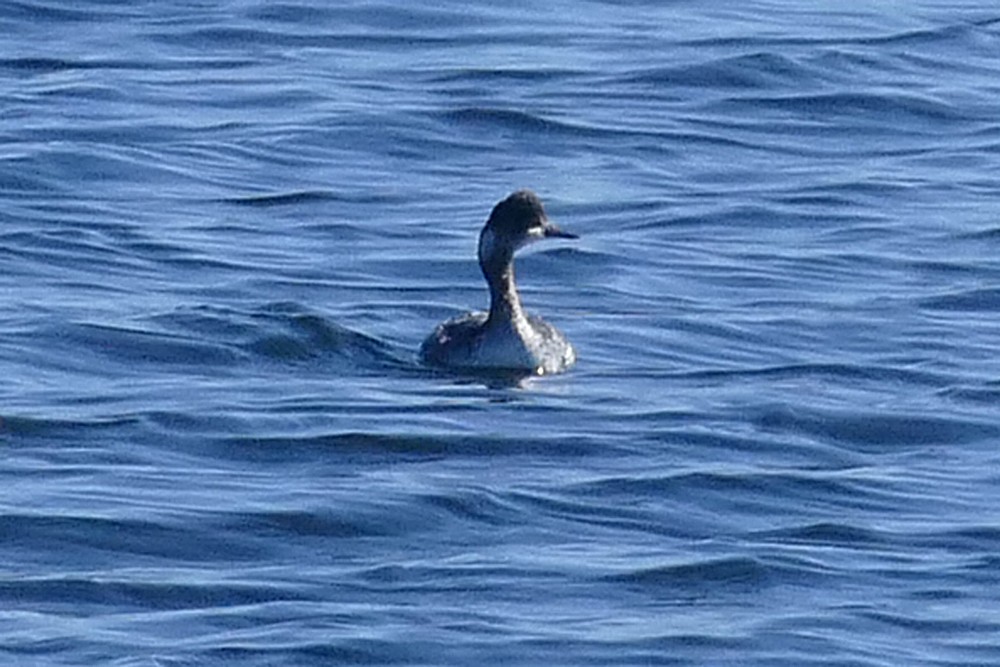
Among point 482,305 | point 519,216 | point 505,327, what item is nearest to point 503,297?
point 505,327

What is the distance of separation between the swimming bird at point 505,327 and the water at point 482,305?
0.15 meters

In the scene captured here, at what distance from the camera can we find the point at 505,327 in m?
19.3

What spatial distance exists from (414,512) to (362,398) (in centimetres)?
249

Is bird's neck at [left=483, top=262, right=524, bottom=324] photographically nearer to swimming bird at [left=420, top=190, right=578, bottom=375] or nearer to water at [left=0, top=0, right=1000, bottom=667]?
swimming bird at [left=420, top=190, right=578, bottom=375]

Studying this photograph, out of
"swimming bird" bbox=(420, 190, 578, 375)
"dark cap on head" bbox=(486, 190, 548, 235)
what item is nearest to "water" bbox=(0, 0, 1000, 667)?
"swimming bird" bbox=(420, 190, 578, 375)

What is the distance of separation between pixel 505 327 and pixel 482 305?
1.91 meters

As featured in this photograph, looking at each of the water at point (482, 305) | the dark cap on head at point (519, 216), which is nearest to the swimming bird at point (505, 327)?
the dark cap on head at point (519, 216)

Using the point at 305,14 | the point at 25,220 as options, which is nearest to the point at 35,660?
the point at 25,220

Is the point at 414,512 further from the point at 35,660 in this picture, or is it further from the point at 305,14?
the point at 305,14

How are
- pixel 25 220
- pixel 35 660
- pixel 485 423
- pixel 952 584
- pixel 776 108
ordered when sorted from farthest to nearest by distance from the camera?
pixel 776 108 < pixel 25 220 < pixel 485 423 < pixel 952 584 < pixel 35 660

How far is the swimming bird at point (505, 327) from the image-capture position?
63.0 ft

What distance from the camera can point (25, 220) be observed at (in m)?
22.7

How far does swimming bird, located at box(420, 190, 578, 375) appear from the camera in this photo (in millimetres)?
19203

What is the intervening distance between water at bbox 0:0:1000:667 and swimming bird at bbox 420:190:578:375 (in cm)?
15
